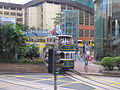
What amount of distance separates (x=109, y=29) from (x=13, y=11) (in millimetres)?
77672

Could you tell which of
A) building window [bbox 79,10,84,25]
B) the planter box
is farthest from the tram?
building window [bbox 79,10,84,25]

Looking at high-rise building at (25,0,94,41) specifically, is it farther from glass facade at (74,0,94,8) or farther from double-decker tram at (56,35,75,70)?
double-decker tram at (56,35,75,70)

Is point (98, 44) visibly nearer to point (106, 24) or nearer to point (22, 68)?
point (106, 24)

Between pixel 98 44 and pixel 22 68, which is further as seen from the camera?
pixel 98 44

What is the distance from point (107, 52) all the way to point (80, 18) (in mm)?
46953

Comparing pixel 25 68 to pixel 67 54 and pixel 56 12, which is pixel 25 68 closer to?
pixel 67 54

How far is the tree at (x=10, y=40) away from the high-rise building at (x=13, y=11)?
258 feet

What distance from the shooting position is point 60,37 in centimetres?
2502

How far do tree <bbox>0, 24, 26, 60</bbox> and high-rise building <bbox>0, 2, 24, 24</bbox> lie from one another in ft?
258

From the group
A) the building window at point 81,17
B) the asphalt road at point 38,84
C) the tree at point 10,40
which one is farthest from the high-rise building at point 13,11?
the asphalt road at point 38,84

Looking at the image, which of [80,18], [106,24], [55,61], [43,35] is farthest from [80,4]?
[55,61]

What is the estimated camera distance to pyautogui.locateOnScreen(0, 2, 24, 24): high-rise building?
101 m

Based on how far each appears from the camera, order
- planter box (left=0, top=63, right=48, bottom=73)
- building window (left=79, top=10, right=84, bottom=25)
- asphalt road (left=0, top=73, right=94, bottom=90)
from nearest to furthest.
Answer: asphalt road (left=0, top=73, right=94, bottom=90) < planter box (left=0, top=63, right=48, bottom=73) < building window (left=79, top=10, right=84, bottom=25)

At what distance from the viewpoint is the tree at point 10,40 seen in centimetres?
2391
